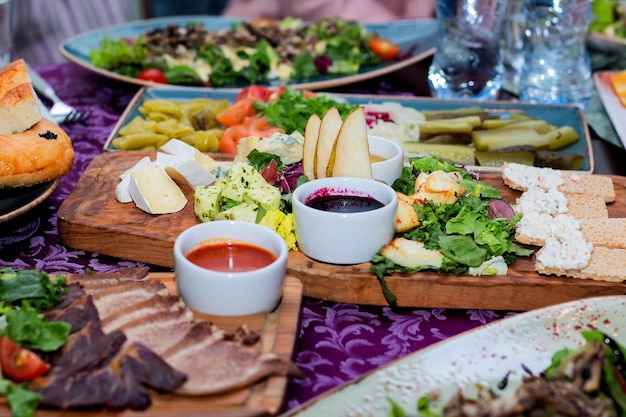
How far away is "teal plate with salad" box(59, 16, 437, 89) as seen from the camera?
Result: 425 cm

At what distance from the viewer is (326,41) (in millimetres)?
4715

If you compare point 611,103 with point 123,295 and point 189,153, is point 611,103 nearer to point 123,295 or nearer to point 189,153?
point 189,153

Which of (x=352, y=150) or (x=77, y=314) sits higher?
(x=352, y=150)

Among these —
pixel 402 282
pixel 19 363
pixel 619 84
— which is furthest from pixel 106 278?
pixel 619 84

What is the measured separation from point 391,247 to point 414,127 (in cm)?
136

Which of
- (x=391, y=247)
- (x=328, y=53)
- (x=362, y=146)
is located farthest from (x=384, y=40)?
(x=391, y=247)

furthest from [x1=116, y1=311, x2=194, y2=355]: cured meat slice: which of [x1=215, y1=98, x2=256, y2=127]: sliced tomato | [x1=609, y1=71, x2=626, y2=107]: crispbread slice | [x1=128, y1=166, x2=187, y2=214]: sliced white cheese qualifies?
[x1=609, y1=71, x2=626, y2=107]: crispbread slice

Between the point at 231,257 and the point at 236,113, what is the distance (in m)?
1.64

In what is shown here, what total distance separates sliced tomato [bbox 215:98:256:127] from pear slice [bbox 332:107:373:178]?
3.83 feet

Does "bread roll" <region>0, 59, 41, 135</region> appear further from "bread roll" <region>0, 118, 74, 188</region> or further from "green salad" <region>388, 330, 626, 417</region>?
"green salad" <region>388, 330, 626, 417</region>

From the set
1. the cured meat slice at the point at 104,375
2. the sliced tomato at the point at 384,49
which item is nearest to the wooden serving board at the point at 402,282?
the cured meat slice at the point at 104,375

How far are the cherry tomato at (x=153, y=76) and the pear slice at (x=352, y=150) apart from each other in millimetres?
2055

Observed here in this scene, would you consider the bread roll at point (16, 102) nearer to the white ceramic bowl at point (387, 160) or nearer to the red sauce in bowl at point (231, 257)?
the red sauce in bowl at point (231, 257)

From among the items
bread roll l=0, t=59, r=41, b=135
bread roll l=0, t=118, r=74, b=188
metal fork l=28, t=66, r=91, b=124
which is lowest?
metal fork l=28, t=66, r=91, b=124
